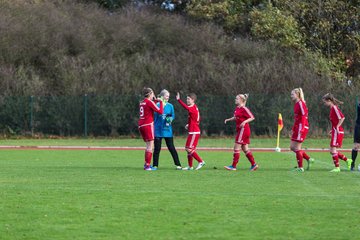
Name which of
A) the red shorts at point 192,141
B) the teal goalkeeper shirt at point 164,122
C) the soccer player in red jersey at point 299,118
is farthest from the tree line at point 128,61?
the soccer player in red jersey at point 299,118

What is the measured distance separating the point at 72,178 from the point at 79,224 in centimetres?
671

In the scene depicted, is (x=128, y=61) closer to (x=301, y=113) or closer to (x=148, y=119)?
(x=148, y=119)

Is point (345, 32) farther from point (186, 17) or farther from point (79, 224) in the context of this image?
point (79, 224)

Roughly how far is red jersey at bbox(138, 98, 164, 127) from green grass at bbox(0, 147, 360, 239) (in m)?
1.16

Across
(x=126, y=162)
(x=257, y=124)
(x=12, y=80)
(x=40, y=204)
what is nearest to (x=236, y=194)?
(x=40, y=204)

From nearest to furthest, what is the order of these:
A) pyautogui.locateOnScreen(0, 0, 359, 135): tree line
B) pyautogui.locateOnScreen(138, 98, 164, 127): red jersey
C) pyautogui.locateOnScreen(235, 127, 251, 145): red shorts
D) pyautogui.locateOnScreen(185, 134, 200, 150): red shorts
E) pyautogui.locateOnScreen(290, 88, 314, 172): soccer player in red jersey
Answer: pyautogui.locateOnScreen(290, 88, 314, 172): soccer player in red jersey < pyautogui.locateOnScreen(138, 98, 164, 127): red jersey < pyautogui.locateOnScreen(235, 127, 251, 145): red shorts < pyautogui.locateOnScreen(185, 134, 200, 150): red shorts < pyautogui.locateOnScreen(0, 0, 359, 135): tree line

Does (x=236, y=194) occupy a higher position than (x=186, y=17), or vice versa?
(x=186, y=17)

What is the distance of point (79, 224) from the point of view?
436 inches

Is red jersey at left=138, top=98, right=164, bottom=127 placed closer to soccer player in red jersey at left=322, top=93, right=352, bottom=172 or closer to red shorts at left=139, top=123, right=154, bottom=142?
red shorts at left=139, top=123, right=154, bottom=142

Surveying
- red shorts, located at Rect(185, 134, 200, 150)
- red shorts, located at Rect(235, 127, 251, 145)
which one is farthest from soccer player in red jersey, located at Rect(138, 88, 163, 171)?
red shorts, located at Rect(235, 127, 251, 145)

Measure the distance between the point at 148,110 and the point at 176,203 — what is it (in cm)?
709

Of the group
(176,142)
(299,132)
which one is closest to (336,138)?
(299,132)

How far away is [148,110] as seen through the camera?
20.1m

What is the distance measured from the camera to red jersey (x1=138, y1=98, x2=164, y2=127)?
20.0 m
